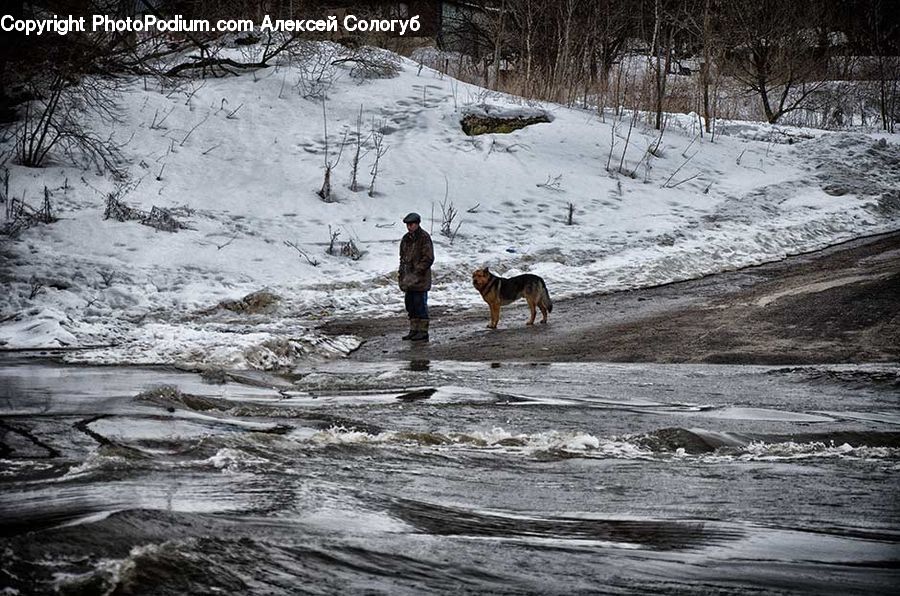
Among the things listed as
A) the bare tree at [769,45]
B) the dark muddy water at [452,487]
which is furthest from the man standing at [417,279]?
the bare tree at [769,45]

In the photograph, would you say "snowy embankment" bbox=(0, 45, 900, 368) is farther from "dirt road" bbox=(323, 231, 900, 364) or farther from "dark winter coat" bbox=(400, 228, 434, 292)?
"dark winter coat" bbox=(400, 228, 434, 292)

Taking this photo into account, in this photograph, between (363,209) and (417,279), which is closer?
(417,279)

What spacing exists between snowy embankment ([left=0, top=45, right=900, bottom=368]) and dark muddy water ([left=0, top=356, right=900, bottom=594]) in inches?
142

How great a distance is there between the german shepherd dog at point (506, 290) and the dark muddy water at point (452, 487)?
4.34 meters

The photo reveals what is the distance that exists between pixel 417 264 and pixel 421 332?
0.90 meters

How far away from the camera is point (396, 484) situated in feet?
18.4

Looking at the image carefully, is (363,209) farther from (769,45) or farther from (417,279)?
(769,45)

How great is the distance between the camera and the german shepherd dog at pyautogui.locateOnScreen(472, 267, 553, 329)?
1366 centimetres

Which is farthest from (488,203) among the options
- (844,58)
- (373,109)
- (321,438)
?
(844,58)

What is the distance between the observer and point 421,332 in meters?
13.0

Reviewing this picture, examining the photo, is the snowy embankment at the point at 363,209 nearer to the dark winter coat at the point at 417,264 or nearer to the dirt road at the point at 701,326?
the dirt road at the point at 701,326

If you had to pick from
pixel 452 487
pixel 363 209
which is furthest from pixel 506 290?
pixel 452 487

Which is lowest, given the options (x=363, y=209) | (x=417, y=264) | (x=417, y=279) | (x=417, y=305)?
(x=417, y=305)

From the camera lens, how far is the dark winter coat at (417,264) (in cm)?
1302
